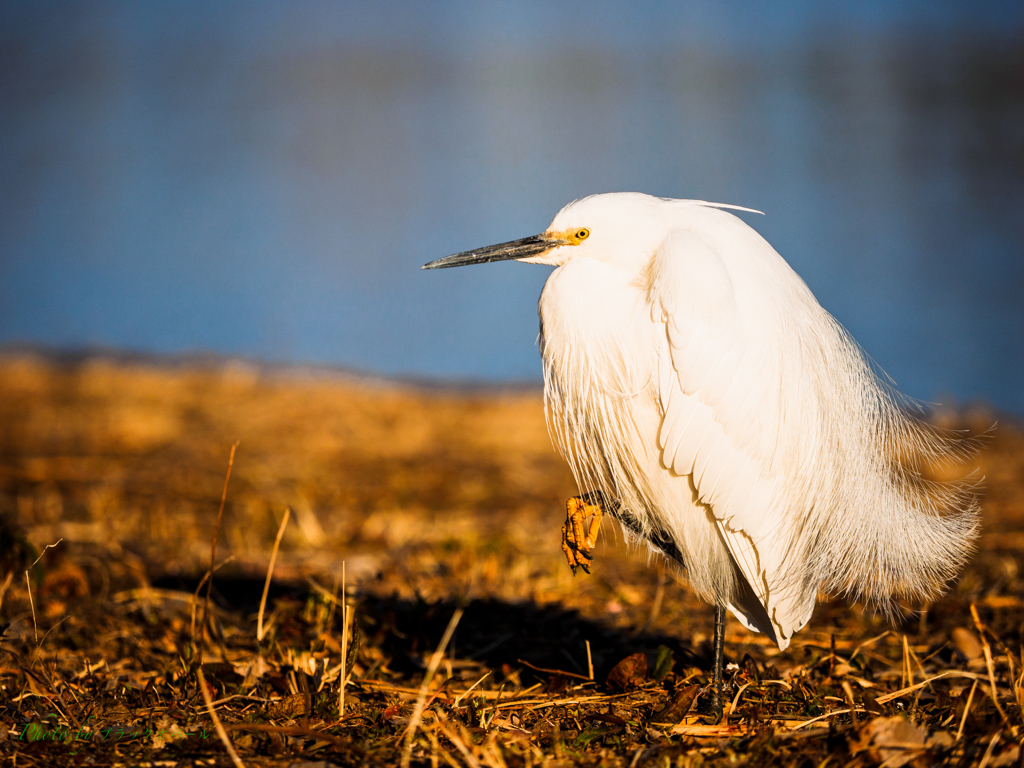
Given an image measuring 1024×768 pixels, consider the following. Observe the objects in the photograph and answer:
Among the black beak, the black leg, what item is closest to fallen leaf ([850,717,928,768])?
the black leg

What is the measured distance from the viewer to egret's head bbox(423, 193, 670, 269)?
229 centimetres

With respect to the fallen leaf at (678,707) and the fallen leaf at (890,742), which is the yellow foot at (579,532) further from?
the fallen leaf at (890,742)

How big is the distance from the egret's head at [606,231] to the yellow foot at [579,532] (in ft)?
2.60

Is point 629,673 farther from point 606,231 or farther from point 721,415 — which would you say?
point 606,231

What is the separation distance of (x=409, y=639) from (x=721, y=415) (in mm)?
1455

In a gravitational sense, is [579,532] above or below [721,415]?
below

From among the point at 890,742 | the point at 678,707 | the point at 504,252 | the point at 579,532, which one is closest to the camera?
the point at 890,742

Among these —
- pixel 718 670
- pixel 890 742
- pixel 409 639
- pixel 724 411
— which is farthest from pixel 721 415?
pixel 409 639

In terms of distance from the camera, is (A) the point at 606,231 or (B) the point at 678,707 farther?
(A) the point at 606,231

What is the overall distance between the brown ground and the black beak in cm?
129

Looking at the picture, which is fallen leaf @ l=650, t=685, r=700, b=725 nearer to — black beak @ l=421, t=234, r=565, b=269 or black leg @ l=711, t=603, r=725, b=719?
black leg @ l=711, t=603, r=725, b=719

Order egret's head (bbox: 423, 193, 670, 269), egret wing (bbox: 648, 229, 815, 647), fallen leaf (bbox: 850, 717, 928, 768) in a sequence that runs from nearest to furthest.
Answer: fallen leaf (bbox: 850, 717, 928, 768) → egret wing (bbox: 648, 229, 815, 647) → egret's head (bbox: 423, 193, 670, 269)

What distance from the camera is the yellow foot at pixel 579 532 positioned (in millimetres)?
2426

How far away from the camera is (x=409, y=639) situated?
2.82 meters
